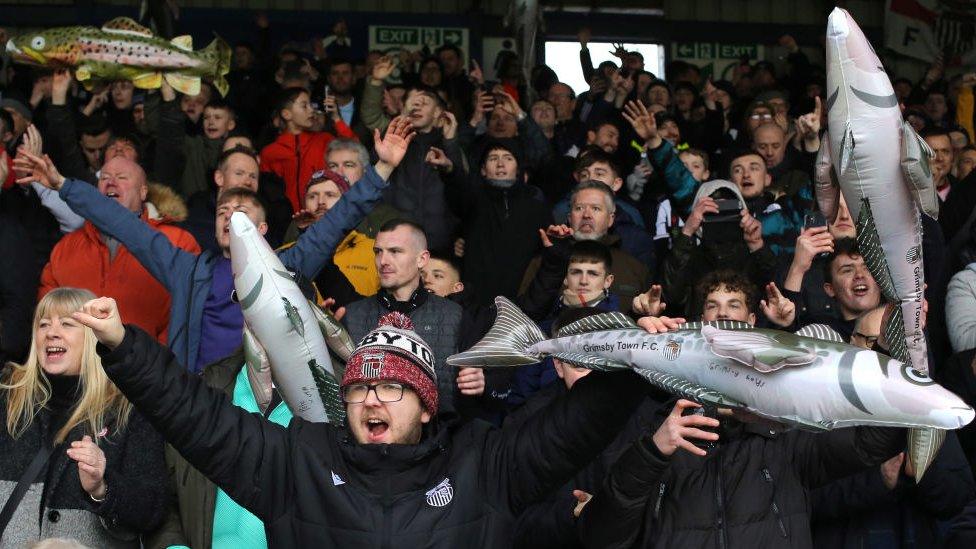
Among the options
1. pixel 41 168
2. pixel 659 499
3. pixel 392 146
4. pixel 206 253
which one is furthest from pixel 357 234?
pixel 659 499

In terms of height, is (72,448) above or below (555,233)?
below

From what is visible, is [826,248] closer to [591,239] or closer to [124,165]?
[591,239]

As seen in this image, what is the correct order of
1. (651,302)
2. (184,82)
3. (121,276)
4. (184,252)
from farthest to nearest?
1. (184,82)
2. (121,276)
3. (184,252)
4. (651,302)

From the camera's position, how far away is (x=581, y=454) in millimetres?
4184

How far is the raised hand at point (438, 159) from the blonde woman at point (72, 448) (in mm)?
3030

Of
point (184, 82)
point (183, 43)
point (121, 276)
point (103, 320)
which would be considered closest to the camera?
point (103, 320)

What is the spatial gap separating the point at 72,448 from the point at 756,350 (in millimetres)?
2454

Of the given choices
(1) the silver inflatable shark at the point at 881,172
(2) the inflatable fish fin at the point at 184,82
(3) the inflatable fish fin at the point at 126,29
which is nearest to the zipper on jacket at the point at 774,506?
(1) the silver inflatable shark at the point at 881,172

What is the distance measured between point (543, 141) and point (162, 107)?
101 inches

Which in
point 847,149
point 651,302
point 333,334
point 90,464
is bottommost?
point 90,464

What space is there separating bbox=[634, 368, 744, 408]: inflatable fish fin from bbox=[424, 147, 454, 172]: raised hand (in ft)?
14.2

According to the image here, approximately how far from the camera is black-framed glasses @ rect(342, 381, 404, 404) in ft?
14.5

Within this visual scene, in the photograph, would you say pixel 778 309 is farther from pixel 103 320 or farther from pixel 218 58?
pixel 218 58

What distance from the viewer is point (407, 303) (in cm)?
655
